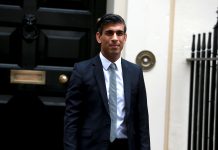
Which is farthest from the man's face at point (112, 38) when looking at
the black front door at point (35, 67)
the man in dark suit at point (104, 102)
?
the black front door at point (35, 67)

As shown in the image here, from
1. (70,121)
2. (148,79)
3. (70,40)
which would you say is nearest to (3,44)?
(70,40)

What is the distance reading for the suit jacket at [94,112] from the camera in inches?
132

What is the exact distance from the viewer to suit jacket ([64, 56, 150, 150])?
3.35 meters

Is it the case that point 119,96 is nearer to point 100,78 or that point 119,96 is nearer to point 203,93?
point 100,78

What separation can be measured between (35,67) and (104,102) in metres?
1.72

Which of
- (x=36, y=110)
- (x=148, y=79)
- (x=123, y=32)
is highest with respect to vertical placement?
(x=123, y=32)

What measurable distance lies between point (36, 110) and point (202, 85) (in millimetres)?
1542

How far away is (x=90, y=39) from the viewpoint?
5027 mm

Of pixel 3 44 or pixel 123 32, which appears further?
pixel 3 44

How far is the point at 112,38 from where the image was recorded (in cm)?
337

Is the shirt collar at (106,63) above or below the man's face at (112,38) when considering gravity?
below

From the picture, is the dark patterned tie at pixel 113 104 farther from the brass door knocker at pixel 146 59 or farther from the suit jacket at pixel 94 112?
the brass door knocker at pixel 146 59

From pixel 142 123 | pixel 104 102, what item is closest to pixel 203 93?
pixel 142 123

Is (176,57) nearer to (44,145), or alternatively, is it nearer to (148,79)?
(148,79)
